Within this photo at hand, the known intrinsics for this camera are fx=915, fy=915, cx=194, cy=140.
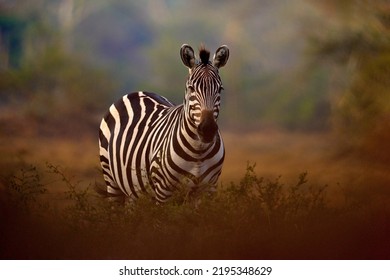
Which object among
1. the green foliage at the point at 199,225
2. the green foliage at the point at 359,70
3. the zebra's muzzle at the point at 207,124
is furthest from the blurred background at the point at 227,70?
the zebra's muzzle at the point at 207,124

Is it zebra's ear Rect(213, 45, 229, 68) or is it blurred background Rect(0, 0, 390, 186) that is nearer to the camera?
zebra's ear Rect(213, 45, 229, 68)

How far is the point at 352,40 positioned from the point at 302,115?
1.80 meters

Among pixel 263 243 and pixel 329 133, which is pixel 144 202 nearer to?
pixel 263 243

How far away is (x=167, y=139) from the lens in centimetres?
689

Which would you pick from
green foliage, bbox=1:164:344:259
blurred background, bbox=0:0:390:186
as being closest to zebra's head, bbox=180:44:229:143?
green foliage, bbox=1:164:344:259

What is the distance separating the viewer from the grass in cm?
648

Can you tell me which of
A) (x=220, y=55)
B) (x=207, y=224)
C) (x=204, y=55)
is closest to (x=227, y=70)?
(x=220, y=55)

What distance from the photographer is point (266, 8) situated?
12.5m

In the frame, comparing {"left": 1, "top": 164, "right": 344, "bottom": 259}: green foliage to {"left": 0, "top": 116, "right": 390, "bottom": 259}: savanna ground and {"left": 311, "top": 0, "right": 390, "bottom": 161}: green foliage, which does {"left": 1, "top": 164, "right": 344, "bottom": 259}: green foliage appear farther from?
{"left": 311, "top": 0, "right": 390, "bottom": 161}: green foliage

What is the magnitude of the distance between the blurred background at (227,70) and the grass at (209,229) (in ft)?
6.51

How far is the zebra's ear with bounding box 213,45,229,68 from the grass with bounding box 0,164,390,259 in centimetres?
91

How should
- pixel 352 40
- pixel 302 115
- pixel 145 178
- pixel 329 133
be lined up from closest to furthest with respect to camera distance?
pixel 145 178 < pixel 352 40 < pixel 329 133 < pixel 302 115

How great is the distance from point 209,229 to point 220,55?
1.26 m
